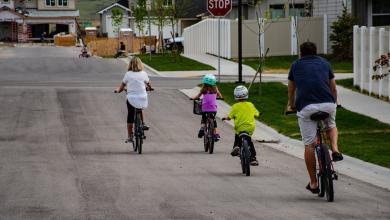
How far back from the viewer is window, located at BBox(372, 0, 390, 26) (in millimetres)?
43500

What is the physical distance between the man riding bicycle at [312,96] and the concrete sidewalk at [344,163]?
1.53 metres

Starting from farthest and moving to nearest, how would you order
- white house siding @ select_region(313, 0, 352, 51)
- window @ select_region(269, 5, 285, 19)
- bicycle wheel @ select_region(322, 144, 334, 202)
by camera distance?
1. window @ select_region(269, 5, 285, 19)
2. white house siding @ select_region(313, 0, 352, 51)
3. bicycle wheel @ select_region(322, 144, 334, 202)

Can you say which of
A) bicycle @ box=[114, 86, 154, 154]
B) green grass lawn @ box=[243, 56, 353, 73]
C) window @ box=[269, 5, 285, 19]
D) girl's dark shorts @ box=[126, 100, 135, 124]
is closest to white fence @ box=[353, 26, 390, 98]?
girl's dark shorts @ box=[126, 100, 135, 124]

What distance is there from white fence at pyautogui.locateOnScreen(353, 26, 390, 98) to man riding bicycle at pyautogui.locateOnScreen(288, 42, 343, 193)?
13.6 m

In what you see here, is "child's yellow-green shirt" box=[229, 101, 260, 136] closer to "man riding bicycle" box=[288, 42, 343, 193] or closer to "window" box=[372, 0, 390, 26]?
"man riding bicycle" box=[288, 42, 343, 193]

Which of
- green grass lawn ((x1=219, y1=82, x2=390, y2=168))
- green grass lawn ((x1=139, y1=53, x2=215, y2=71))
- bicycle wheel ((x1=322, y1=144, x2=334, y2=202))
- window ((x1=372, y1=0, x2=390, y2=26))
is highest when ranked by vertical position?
window ((x1=372, y1=0, x2=390, y2=26))

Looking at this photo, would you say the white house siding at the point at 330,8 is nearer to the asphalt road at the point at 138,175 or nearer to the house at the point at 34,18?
the asphalt road at the point at 138,175

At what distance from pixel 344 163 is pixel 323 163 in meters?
4.28

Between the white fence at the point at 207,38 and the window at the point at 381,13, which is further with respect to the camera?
the white fence at the point at 207,38

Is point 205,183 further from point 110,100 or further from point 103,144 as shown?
point 110,100

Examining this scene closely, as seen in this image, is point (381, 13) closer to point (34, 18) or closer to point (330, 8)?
point (330, 8)

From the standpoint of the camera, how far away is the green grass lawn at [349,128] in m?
16.4

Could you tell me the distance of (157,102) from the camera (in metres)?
26.9

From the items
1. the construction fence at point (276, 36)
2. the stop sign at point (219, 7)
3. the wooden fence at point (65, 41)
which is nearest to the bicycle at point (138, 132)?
the stop sign at point (219, 7)
